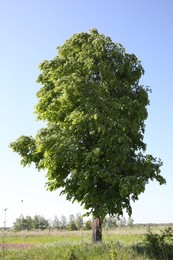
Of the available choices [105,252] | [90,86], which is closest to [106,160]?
[90,86]

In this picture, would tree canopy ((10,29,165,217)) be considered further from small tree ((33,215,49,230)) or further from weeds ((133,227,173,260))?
small tree ((33,215,49,230))

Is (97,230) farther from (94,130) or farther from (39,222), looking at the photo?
(39,222)

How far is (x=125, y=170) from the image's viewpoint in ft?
58.4

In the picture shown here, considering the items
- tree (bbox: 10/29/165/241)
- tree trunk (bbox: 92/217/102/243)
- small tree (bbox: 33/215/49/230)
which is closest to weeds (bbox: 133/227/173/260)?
tree (bbox: 10/29/165/241)

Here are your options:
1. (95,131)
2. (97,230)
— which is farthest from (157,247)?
(95,131)

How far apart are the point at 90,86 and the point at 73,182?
520 centimetres

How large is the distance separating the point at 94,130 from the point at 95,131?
8 cm

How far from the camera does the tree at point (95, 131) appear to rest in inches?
681

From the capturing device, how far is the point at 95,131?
61.7 ft

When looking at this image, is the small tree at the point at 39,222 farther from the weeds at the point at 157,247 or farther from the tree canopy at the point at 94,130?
the weeds at the point at 157,247

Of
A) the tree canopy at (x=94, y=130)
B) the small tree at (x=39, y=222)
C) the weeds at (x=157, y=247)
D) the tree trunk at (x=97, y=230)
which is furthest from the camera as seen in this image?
the small tree at (x=39, y=222)

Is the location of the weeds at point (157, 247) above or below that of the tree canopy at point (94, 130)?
below

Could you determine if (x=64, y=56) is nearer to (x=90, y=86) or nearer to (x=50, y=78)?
(x=50, y=78)

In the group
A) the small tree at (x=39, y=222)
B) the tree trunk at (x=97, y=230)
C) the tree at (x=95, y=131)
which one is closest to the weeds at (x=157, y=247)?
the tree at (x=95, y=131)
